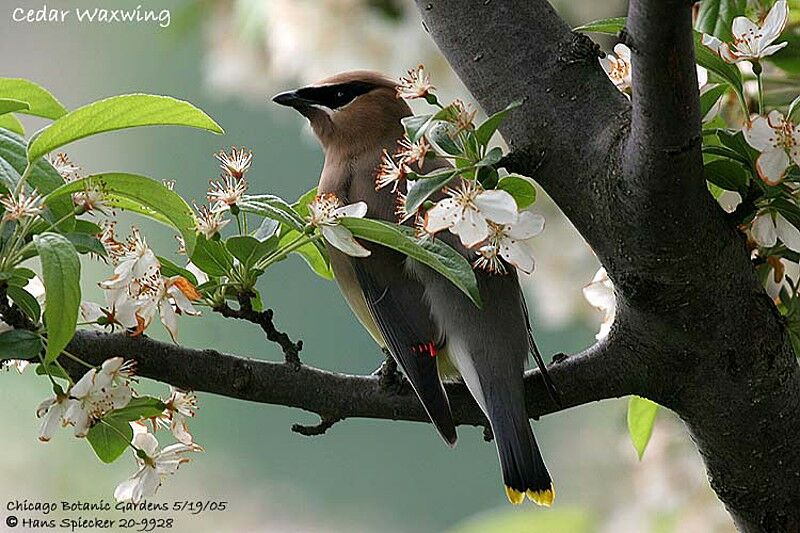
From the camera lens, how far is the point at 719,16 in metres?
1.12

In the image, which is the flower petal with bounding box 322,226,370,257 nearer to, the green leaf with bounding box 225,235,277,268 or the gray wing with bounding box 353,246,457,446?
the green leaf with bounding box 225,235,277,268

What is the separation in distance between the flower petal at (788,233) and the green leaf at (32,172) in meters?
0.47

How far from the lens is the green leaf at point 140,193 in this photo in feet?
2.62

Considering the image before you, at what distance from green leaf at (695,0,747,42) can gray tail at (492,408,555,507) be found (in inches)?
15.6

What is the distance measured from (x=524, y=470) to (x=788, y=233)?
0.32 m

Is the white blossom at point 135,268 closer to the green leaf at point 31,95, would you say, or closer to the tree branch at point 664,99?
the green leaf at point 31,95

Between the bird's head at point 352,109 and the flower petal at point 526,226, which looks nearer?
the flower petal at point 526,226

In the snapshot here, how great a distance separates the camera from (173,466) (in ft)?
2.87

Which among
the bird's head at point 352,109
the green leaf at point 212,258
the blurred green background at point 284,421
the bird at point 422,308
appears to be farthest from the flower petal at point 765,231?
the blurred green background at point 284,421

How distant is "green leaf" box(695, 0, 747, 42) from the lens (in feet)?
3.64

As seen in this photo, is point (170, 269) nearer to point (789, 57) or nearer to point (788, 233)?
point (788, 233)

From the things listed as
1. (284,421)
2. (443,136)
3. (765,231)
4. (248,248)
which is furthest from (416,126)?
(284,421)

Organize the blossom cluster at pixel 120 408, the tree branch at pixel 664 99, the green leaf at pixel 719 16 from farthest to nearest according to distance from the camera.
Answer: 1. the green leaf at pixel 719 16
2. the blossom cluster at pixel 120 408
3. the tree branch at pixel 664 99

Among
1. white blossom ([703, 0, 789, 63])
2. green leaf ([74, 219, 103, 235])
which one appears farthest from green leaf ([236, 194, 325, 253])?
white blossom ([703, 0, 789, 63])
